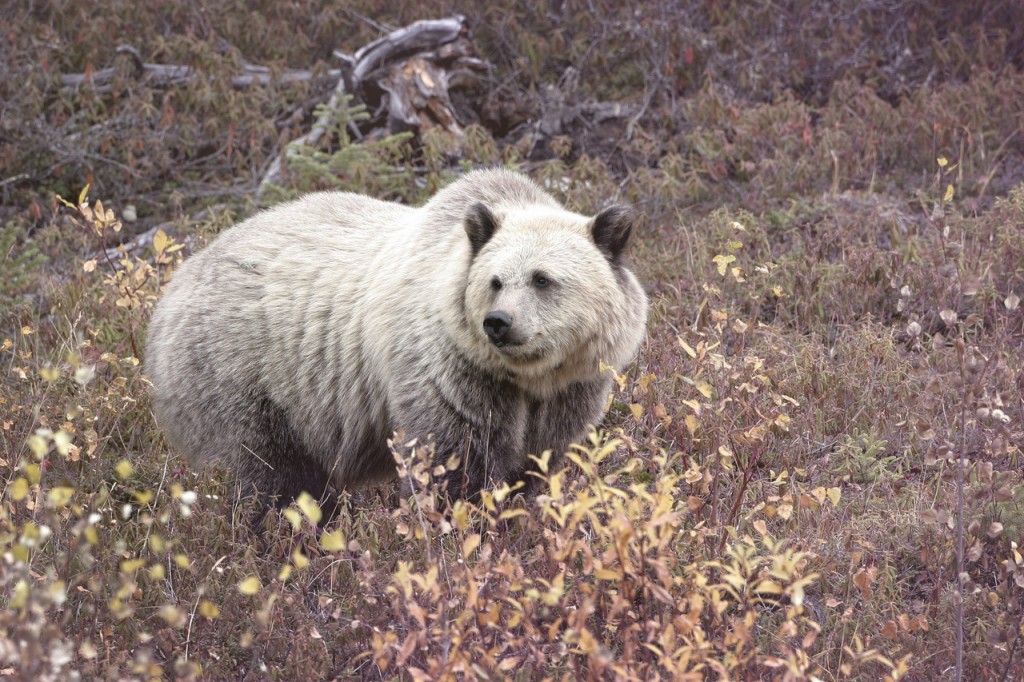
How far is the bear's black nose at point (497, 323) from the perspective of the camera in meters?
4.32

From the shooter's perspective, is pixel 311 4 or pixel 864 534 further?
pixel 311 4

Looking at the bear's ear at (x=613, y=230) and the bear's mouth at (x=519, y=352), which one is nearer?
the bear's mouth at (x=519, y=352)

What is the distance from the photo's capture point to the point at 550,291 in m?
4.59

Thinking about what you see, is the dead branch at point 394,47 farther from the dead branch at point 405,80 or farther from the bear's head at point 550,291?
the bear's head at point 550,291

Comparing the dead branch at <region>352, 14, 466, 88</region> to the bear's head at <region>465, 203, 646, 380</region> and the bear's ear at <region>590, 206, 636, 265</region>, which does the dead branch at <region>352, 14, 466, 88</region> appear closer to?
the bear's head at <region>465, 203, 646, 380</region>

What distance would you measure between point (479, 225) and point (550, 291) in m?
0.42

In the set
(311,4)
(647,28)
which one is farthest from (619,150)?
(311,4)

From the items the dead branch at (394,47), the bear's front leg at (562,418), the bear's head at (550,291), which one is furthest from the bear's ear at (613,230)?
the dead branch at (394,47)

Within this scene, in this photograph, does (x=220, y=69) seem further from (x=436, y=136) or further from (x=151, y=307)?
(x=151, y=307)

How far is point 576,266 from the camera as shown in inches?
183

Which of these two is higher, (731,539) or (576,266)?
(576,266)

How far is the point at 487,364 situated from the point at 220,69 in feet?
20.5

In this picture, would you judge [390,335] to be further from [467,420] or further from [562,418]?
[562,418]

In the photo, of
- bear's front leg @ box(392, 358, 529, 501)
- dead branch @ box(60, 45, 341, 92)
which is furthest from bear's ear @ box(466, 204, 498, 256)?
dead branch @ box(60, 45, 341, 92)
